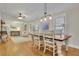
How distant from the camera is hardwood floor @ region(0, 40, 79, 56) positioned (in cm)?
242

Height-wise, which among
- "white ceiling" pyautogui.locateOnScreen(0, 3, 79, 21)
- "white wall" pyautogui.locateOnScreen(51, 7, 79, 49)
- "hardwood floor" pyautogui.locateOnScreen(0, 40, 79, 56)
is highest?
"white ceiling" pyautogui.locateOnScreen(0, 3, 79, 21)

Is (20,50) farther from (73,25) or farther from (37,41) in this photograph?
(73,25)

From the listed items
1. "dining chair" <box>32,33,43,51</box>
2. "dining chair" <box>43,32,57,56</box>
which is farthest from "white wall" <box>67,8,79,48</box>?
"dining chair" <box>32,33,43,51</box>

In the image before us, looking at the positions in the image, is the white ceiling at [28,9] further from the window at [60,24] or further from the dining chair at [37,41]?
the dining chair at [37,41]

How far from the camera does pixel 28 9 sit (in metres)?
2.44

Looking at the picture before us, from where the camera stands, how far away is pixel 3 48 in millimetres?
2420

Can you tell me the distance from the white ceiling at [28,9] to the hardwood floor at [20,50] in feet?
1.59

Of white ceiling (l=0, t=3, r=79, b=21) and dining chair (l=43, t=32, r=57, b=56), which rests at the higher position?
white ceiling (l=0, t=3, r=79, b=21)

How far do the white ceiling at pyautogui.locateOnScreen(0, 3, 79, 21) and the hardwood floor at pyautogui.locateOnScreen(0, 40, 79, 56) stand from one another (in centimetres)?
48

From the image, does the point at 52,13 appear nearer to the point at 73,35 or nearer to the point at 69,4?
the point at 69,4

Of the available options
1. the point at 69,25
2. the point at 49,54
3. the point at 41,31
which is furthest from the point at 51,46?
the point at 69,25

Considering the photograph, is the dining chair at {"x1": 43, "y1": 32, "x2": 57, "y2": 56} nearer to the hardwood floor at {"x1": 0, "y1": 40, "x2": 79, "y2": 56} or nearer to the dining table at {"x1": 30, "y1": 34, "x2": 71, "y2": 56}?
the dining table at {"x1": 30, "y1": 34, "x2": 71, "y2": 56}

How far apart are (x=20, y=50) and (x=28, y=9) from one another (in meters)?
0.78

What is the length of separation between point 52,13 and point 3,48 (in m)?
1.11
